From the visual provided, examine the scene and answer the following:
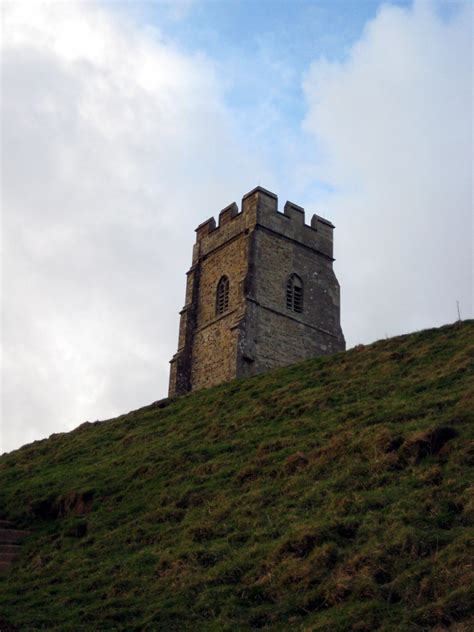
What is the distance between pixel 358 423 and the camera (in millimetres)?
15883

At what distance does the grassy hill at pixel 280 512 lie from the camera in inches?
383

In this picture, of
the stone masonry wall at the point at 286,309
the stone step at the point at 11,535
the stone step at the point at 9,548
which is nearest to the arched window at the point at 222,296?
the stone masonry wall at the point at 286,309

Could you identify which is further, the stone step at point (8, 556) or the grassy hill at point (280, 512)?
the stone step at point (8, 556)

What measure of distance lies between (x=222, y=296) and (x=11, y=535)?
21.7 metres

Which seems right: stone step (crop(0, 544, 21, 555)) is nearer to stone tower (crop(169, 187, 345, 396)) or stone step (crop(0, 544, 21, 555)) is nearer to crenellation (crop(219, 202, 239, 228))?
stone tower (crop(169, 187, 345, 396))

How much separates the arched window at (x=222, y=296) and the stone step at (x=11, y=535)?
810 inches

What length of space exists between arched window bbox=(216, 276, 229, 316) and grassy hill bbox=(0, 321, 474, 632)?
558 inches

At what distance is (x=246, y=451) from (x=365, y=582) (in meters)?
7.45

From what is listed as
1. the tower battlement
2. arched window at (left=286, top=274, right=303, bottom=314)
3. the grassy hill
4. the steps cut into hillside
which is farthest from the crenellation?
the steps cut into hillside

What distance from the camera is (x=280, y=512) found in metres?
12.9

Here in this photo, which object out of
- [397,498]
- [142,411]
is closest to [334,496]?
[397,498]

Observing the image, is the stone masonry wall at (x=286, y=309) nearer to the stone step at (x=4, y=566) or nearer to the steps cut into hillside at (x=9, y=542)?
the steps cut into hillside at (x=9, y=542)

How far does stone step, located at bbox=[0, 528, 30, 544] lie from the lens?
16.2m

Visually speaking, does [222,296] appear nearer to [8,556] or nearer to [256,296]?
[256,296]
